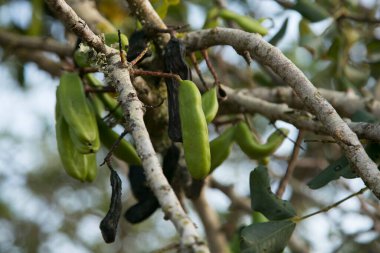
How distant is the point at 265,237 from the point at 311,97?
1.01 ft

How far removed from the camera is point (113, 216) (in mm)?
1173

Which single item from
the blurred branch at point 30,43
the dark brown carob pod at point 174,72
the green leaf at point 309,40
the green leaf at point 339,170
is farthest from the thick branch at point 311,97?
the blurred branch at point 30,43

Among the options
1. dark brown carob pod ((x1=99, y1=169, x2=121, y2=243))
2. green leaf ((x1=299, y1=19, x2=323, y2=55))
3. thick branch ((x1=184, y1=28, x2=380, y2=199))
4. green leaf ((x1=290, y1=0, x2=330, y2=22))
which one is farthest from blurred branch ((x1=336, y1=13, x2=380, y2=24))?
dark brown carob pod ((x1=99, y1=169, x2=121, y2=243))

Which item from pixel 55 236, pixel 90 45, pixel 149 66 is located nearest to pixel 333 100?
pixel 149 66

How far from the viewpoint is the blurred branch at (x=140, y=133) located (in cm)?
89

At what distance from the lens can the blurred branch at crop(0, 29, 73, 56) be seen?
8.09 feet

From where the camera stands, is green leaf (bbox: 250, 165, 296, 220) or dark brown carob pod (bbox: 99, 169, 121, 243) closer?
dark brown carob pod (bbox: 99, 169, 121, 243)

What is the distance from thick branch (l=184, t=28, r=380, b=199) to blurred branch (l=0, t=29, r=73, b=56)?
1.03 meters

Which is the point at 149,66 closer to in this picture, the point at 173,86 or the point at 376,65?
the point at 173,86

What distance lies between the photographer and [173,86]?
144 cm

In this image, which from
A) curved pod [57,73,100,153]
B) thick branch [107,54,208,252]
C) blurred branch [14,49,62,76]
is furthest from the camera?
blurred branch [14,49,62,76]

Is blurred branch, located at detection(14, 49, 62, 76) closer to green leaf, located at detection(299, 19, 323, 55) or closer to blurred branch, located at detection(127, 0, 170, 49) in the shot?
green leaf, located at detection(299, 19, 323, 55)

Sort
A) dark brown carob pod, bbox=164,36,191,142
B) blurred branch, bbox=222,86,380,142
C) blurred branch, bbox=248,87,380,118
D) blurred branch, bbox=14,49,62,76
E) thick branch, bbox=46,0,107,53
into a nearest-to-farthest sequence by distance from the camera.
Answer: thick branch, bbox=46,0,107,53 < dark brown carob pod, bbox=164,36,191,142 < blurred branch, bbox=222,86,380,142 < blurred branch, bbox=248,87,380,118 < blurred branch, bbox=14,49,62,76

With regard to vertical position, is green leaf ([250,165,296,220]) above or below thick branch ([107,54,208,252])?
below
